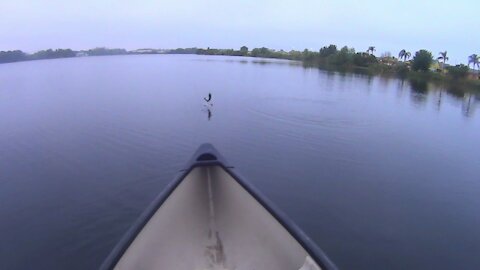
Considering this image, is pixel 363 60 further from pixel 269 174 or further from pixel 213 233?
pixel 213 233

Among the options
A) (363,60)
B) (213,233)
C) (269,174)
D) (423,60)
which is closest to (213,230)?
(213,233)

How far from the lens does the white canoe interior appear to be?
18.1 feet

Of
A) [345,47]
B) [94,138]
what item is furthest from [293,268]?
[345,47]

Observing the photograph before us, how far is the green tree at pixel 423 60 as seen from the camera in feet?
252

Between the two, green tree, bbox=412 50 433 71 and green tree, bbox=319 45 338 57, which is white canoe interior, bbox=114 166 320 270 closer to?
green tree, bbox=412 50 433 71

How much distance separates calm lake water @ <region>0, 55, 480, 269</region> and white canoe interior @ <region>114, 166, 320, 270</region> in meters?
2.79

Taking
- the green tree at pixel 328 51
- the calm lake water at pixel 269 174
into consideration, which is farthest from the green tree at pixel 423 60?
the calm lake water at pixel 269 174

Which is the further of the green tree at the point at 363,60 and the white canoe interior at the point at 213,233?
the green tree at the point at 363,60

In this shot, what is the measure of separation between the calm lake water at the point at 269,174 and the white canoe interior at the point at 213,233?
2.79 meters

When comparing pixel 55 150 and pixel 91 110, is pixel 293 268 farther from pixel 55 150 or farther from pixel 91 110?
pixel 91 110

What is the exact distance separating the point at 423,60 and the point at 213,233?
277ft

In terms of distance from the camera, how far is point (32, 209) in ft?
33.4

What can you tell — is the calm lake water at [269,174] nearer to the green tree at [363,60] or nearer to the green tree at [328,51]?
the green tree at [363,60]

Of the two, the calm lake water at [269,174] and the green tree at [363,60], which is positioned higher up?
the green tree at [363,60]
